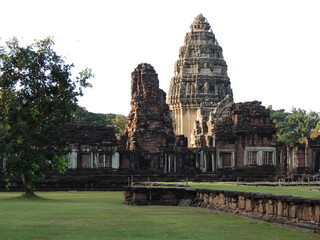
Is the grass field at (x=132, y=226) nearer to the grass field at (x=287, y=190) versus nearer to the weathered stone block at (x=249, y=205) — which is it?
the weathered stone block at (x=249, y=205)

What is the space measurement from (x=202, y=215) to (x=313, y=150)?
3483 centimetres

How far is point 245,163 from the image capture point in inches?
2181

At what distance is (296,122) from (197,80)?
19753mm

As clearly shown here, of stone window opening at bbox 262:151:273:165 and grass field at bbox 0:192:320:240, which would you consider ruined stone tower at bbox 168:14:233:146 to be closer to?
stone window opening at bbox 262:151:273:165

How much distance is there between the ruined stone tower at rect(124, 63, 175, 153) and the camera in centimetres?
5472

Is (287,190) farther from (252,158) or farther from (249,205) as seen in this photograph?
(252,158)

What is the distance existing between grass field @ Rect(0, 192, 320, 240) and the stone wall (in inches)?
14.8

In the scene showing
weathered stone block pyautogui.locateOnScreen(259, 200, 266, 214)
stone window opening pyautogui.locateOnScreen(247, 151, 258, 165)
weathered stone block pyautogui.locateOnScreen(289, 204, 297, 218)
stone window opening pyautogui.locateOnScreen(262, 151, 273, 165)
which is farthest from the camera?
stone window opening pyautogui.locateOnScreen(262, 151, 273, 165)

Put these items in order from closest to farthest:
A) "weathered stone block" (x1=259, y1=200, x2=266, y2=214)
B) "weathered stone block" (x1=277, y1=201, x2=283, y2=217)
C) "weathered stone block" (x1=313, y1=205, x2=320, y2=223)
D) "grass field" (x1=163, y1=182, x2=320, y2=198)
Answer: "weathered stone block" (x1=313, y1=205, x2=320, y2=223) → "weathered stone block" (x1=277, y1=201, x2=283, y2=217) → "weathered stone block" (x1=259, y1=200, x2=266, y2=214) → "grass field" (x1=163, y1=182, x2=320, y2=198)

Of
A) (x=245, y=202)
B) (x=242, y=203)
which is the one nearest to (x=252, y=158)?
(x=242, y=203)

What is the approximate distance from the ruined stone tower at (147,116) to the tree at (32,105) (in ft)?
68.3

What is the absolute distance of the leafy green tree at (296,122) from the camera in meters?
108

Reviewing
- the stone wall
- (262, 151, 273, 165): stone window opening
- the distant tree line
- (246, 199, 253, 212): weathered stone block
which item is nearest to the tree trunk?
the stone wall

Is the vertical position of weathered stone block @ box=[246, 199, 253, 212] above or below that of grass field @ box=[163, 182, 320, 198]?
below
